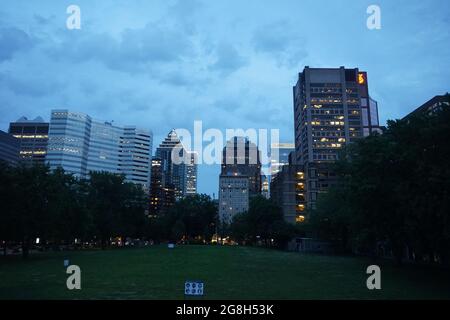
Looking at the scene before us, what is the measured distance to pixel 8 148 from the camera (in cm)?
18875

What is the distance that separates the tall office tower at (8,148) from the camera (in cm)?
18434

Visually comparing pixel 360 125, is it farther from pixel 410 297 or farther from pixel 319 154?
pixel 410 297

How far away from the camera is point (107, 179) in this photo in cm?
9250

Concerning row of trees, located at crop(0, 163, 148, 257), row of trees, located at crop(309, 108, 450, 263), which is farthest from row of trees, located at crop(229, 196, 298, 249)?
row of trees, located at crop(309, 108, 450, 263)

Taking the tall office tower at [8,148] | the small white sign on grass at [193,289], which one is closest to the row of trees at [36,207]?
the small white sign on grass at [193,289]

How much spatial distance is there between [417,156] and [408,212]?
3.98 metres

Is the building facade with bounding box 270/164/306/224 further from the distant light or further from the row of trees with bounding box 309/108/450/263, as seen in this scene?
the row of trees with bounding box 309/108/450/263

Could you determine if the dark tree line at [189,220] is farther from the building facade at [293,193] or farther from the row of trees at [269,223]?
the row of trees at [269,223]

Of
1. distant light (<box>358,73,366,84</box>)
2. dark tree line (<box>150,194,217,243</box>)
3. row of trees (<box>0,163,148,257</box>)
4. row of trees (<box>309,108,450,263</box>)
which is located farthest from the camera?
distant light (<box>358,73,366,84</box>)

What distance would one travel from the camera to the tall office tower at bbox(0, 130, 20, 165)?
7257 inches

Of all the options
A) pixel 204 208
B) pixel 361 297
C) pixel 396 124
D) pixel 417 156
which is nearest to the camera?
pixel 361 297
